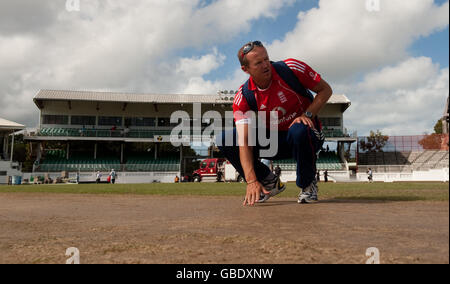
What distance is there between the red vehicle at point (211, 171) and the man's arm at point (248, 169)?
25953mm

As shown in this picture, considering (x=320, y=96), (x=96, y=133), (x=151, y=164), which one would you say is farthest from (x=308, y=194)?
(x=96, y=133)

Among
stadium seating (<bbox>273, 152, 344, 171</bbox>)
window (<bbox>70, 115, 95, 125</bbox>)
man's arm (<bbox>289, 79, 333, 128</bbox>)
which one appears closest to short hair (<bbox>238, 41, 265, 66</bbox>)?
man's arm (<bbox>289, 79, 333, 128</bbox>)

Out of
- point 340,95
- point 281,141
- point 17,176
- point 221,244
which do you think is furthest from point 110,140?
point 221,244

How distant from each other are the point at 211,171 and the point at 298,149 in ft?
85.9

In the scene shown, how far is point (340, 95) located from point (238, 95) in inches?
1501

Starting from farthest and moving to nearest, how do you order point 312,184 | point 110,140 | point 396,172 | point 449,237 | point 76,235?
point 110,140 → point 396,172 → point 312,184 → point 76,235 → point 449,237

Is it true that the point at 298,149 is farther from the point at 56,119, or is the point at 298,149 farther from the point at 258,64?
the point at 56,119

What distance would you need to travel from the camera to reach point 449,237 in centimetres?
81

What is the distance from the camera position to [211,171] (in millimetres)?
29641

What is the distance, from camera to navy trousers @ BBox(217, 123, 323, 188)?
362cm

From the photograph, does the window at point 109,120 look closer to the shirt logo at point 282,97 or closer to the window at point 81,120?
the window at point 81,120

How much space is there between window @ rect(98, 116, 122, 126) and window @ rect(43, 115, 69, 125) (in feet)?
12.3

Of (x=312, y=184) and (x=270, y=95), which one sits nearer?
(x=270, y=95)
